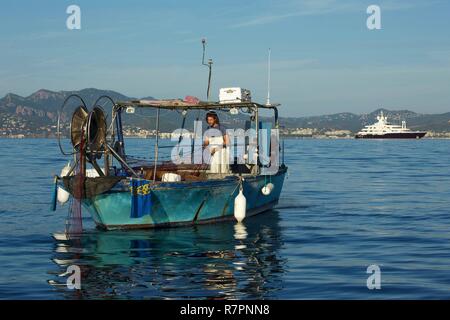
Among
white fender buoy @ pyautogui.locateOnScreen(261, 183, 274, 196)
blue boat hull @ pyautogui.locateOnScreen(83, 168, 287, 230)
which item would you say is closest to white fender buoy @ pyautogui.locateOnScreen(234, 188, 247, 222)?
blue boat hull @ pyautogui.locateOnScreen(83, 168, 287, 230)

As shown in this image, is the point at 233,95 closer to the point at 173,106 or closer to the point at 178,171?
the point at 173,106

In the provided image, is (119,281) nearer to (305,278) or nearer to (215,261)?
(215,261)

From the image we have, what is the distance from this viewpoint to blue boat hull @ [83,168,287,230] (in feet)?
53.3

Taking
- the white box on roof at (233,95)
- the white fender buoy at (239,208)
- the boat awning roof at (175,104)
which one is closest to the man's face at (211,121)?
the boat awning roof at (175,104)

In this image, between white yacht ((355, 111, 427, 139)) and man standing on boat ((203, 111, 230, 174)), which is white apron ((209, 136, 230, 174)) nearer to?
man standing on boat ((203, 111, 230, 174))

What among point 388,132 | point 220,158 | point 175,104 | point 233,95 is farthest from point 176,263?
point 388,132

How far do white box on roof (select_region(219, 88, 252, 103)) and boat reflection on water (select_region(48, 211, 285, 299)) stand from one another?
3760mm

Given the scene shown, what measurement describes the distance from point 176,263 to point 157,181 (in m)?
3.44

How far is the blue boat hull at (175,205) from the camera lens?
16.2m

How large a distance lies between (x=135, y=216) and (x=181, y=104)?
14.4 feet

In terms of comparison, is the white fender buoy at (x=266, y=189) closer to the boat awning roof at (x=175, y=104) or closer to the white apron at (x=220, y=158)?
the white apron at (x=220, y=158)

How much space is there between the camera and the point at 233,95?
62.7 ft

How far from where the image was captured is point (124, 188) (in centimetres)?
1584

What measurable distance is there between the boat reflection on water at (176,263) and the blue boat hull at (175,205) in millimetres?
270
